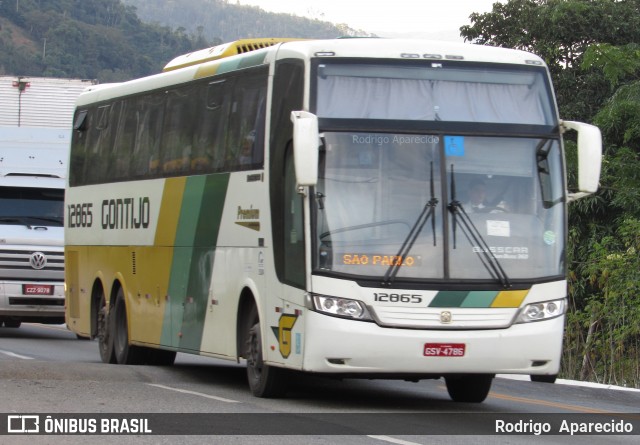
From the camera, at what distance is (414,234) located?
12250mm

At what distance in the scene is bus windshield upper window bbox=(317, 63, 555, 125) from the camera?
12587mm

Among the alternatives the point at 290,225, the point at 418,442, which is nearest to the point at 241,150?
the point at 290,225

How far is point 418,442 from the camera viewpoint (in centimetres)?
1032

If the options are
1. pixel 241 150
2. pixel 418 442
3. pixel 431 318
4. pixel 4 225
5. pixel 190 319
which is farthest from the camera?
pixel 4 225

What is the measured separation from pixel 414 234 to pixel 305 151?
1264 millimetres

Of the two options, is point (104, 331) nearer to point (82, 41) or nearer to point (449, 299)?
point (449, 299)

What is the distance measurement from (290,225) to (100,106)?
772 centimetres

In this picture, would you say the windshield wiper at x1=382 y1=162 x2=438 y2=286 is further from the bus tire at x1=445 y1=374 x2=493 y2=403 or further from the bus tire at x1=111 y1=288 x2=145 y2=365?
the bus tire at x1=111 y1=288 x2=145 y2=365

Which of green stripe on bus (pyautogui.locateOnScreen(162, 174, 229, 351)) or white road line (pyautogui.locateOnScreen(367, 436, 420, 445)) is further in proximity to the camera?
green stripe on bus (pyautogui.locateOnScreen(162, 174, 229, 351))

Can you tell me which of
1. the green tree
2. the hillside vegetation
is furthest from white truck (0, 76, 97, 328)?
the hillside vegetation

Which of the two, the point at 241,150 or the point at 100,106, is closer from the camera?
the point at 241,150

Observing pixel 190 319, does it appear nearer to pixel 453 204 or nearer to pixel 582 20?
pixel 453 204

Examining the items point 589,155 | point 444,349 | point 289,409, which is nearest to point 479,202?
point 589,155

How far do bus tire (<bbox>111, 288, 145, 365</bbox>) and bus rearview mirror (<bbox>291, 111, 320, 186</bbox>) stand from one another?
709 centimetres
